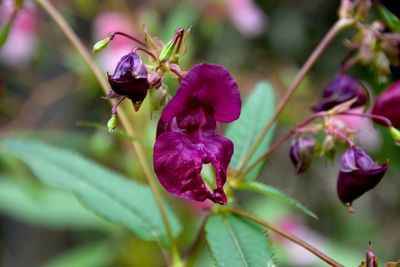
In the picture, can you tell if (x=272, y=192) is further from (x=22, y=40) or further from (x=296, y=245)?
(x=22, y=40)

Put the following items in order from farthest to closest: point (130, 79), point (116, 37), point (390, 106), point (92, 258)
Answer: point (92, 258)
point (116, 37)
point (390, 106)
point (130, 79)

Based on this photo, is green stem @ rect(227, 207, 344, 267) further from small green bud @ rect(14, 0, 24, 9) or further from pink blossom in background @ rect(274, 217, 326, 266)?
pink blossom in background @ rect(274, 217, 326, 266)

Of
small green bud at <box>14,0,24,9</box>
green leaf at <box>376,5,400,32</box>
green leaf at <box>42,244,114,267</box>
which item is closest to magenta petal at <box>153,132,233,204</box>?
green leaf at <box>376,5,400,32</box>

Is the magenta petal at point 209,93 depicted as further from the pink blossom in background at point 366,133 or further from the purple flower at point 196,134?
the pink blossom in background at point 366,133

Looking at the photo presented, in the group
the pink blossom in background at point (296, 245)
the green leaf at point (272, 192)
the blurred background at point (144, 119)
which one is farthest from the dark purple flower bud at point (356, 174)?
the pink blossom in background at point (296, 245)

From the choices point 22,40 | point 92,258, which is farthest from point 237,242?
point 22,40

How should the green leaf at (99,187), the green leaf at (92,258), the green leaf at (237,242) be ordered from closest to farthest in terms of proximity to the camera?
the green leaf at (237,242)
the green leaf at (99,187)
the green leaf at (92,258)
